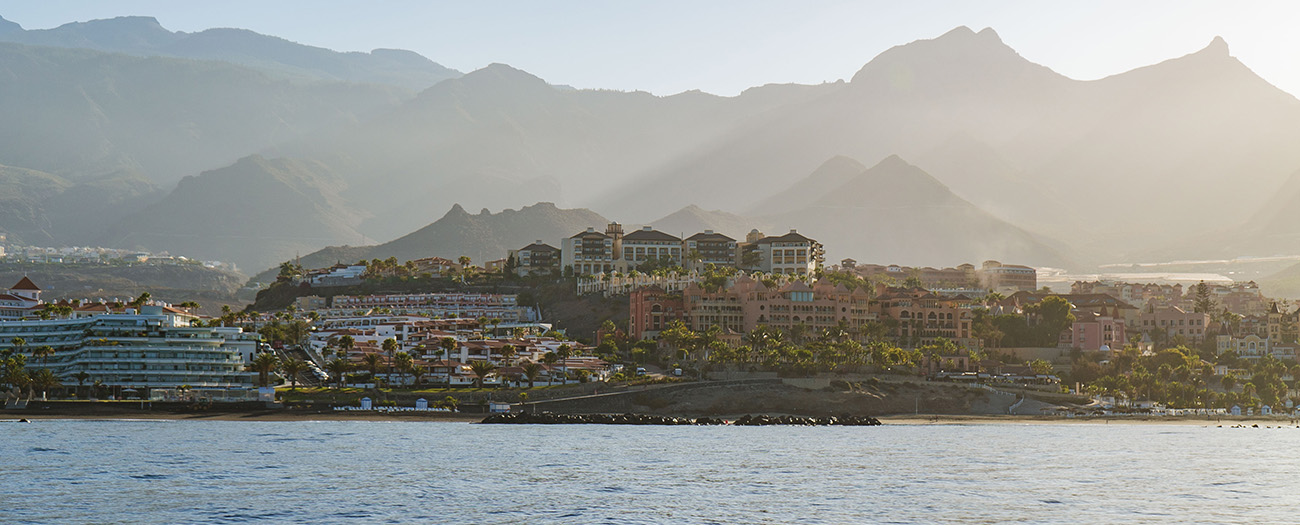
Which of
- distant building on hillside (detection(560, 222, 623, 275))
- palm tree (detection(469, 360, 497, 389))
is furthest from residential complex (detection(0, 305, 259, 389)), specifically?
distant building on hillside (detection(560, 222, 623, 275))

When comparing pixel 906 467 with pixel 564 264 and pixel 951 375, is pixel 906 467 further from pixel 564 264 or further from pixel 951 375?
pixel 564 264

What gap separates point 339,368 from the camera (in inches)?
4779

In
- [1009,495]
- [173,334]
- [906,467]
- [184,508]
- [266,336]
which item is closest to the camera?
[184,508]

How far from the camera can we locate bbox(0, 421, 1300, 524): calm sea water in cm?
6022

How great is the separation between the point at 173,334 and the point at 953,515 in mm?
78446

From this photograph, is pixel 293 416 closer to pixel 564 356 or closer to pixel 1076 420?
pixel 564 356

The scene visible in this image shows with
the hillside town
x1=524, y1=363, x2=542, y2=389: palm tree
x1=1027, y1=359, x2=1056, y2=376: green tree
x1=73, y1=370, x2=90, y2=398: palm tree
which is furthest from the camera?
x1=1027, y1=359, x2=1056, y2=376: green tree

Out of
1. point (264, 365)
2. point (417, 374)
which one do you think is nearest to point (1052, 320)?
point (417, 374)

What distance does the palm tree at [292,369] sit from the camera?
122312 millimetres

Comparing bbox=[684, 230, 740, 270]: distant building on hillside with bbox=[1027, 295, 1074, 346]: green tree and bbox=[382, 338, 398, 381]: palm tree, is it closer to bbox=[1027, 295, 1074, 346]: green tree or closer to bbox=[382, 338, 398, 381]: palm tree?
bbox=[1027, 295, 1074, 346]: green tree

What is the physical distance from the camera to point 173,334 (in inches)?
4734

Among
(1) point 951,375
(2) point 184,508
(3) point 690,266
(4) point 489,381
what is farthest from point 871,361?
(2) point 184,508

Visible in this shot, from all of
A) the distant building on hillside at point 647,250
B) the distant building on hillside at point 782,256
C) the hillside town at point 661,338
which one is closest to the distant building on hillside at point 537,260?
the hillside town at point 661,338

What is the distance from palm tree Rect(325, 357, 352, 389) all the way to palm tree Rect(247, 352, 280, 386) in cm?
462
